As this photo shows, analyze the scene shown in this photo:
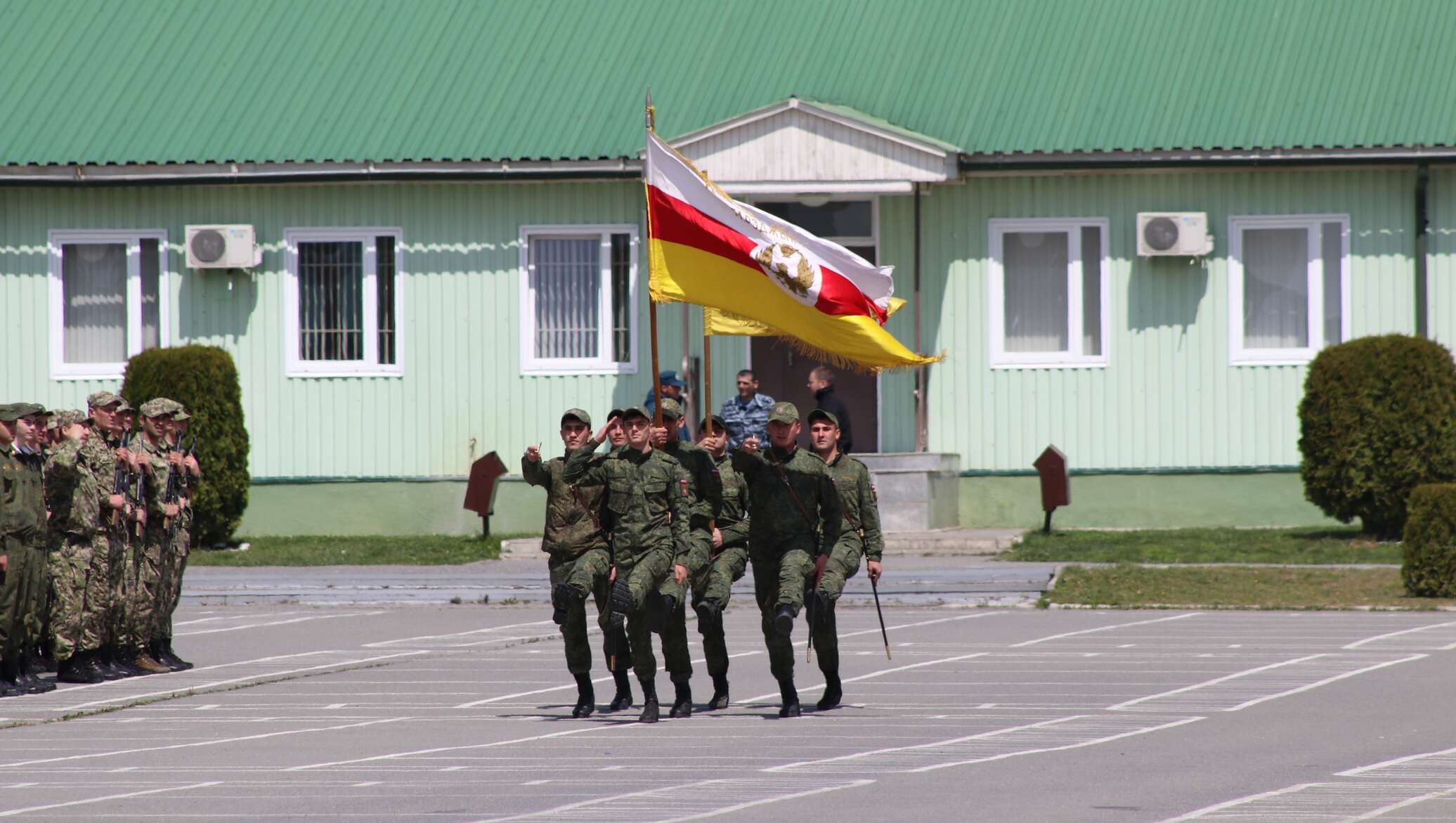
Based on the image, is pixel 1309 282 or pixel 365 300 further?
pixel 365 300

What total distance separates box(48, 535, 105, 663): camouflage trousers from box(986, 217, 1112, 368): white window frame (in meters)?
12.7

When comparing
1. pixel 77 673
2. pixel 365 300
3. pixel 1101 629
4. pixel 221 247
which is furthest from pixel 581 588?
pixel 221 247

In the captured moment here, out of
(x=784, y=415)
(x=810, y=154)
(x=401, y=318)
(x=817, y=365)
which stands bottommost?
(x=784, y=415)

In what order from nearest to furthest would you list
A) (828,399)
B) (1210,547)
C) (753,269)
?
(753,269)
(1210,547)
(828,399)

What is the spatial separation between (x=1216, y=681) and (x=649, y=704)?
394 centimetres

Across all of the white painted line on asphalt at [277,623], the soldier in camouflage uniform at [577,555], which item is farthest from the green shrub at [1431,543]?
the white painted line on asphalt at [277,623]

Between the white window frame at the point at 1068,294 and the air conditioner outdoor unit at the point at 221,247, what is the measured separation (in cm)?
878

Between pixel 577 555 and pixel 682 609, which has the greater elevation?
pixel 577 555

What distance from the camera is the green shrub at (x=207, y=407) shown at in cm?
2389

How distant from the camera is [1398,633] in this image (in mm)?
16797

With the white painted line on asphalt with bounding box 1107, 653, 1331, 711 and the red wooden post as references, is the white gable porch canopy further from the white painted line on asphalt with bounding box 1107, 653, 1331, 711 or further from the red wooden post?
the white painted line on asphalt with bounding box 1107, 653, 1331, 711

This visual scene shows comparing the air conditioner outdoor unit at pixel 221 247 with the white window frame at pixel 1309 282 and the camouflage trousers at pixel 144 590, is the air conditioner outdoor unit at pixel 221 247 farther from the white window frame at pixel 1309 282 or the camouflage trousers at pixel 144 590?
the white window frame at pixel 1309 282

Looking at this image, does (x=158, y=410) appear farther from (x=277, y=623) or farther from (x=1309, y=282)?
(x=1309, y=282)

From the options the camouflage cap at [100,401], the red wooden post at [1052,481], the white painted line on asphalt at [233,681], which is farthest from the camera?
the red wooden post at [1052,481]
